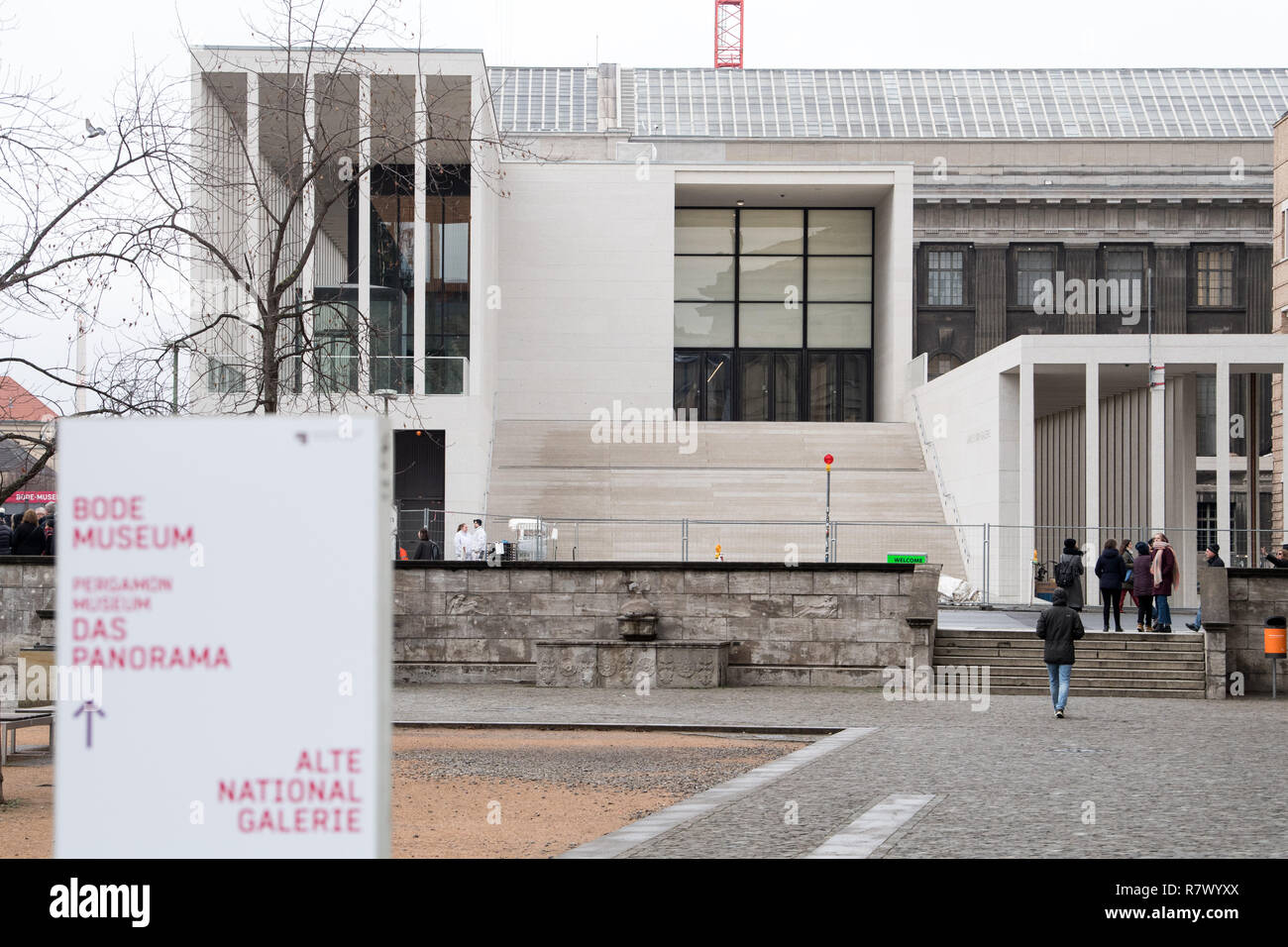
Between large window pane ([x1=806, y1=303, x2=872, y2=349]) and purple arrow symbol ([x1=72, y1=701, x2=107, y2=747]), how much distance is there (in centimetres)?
4991

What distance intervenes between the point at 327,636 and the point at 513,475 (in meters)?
35.8

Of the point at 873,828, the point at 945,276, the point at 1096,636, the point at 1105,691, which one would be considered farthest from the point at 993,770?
the point at 945,276

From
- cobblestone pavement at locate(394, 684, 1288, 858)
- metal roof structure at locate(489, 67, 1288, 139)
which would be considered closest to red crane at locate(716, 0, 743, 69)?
metal roof structure at locate(489, 67, 1288, 139)

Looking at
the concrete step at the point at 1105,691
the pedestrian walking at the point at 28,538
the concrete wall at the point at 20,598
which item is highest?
the pedestrian walking at the point at 28,538

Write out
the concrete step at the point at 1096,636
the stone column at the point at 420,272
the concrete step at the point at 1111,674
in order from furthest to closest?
the stone column at the point at 420,272 < the concrete step at the point at 1096,636 < the concrete step at the point at 1111,674

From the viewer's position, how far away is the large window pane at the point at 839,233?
52.4m

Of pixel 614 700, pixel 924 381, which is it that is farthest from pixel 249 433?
pixel 924 381

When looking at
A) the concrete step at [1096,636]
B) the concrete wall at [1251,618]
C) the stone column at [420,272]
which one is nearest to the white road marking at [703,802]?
the concrete step at [1096,636]

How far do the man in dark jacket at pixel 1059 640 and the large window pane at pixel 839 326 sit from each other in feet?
115

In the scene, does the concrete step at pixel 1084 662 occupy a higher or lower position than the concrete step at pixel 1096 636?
lower

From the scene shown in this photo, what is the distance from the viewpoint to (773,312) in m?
52.8

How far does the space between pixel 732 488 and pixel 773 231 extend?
17103 millimetres

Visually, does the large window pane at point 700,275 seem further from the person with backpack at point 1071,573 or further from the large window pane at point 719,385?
the person with backpack at point 1071,573

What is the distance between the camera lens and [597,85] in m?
69.7
